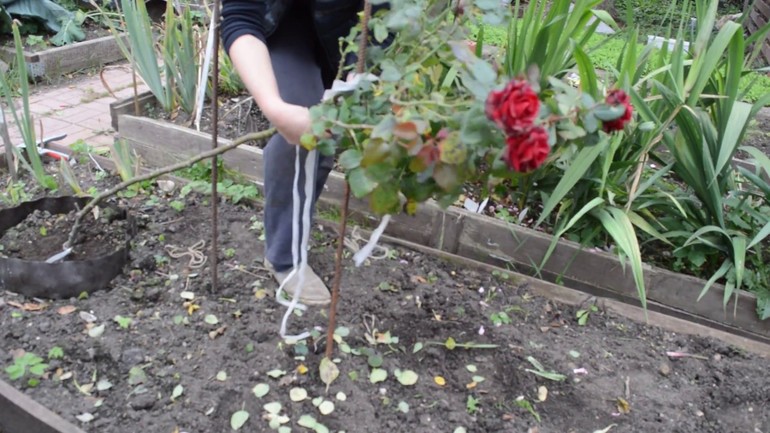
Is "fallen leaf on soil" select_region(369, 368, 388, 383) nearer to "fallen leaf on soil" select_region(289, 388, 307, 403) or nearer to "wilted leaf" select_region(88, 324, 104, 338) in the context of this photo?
"fallen leaf on soil" select_region(289, 388, 307, 403)

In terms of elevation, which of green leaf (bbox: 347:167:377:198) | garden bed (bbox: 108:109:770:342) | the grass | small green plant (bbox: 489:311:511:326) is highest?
green leaf (bbox: 347:167:377:198)

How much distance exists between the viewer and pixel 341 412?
5.59ft

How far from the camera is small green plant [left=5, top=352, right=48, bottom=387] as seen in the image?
5.50ft

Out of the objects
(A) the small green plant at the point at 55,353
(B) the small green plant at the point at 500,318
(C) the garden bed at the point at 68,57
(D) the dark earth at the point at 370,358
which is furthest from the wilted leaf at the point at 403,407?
(C) the garden bed at the point at 68,57

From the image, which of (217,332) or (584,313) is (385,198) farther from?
(584,313)

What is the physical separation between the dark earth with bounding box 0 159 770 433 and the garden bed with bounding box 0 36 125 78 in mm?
2286

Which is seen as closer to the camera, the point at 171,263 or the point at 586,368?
the point at 586,368

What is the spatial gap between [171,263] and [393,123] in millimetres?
1329

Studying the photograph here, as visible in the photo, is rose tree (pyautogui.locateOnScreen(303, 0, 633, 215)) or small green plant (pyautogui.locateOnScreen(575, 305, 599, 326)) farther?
small green plant (pyautogui.locateOnScreen(575, 305, 599, 326))

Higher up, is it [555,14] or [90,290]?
[555,14]

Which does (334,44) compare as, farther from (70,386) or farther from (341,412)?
(70,386)

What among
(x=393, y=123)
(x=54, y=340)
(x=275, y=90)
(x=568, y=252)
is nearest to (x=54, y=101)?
(x=54, y=340)

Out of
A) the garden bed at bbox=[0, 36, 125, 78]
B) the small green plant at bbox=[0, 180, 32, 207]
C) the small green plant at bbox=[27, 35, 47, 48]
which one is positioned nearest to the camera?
the small green plant at bbox=[0, 180, 32, 207]

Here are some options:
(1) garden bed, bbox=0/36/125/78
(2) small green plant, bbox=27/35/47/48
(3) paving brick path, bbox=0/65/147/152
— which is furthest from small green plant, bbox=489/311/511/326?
(2) small green plant, bbox=27/35/47/48
